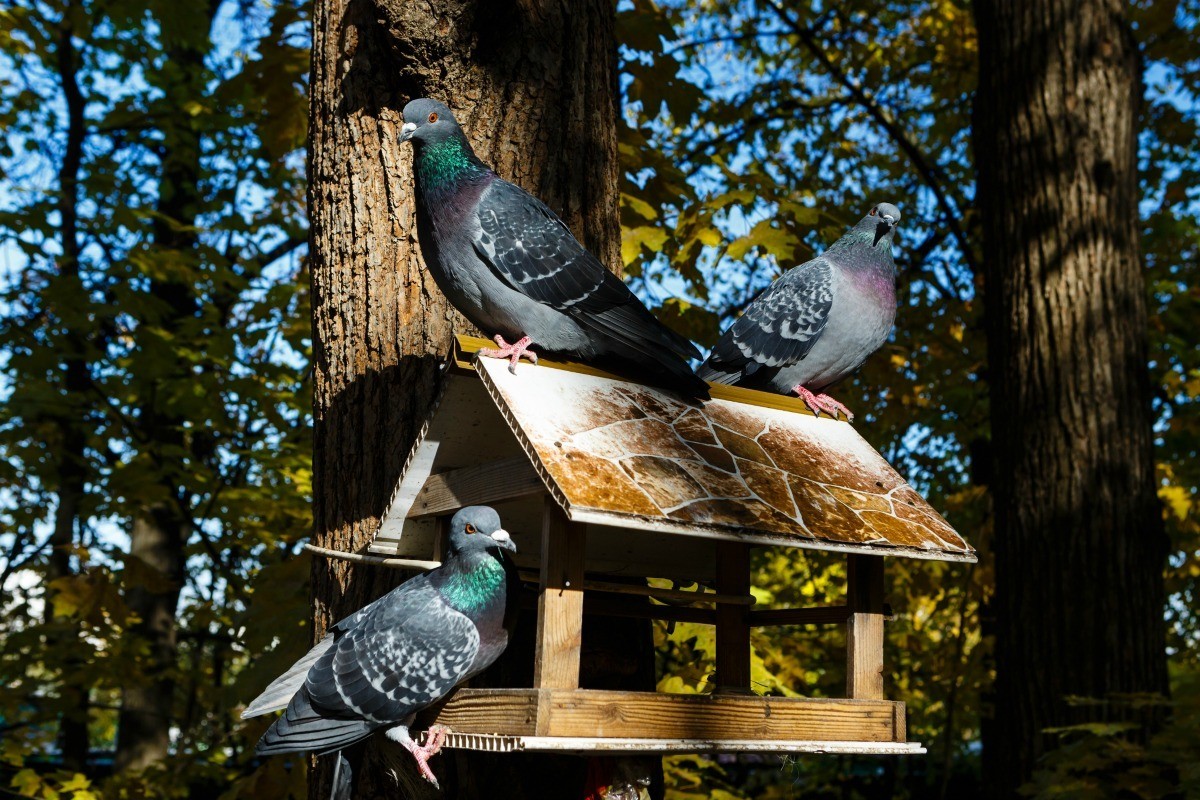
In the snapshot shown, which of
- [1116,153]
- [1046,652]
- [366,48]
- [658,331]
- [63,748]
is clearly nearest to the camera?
[658,331]

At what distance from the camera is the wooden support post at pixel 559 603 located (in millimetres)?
1986

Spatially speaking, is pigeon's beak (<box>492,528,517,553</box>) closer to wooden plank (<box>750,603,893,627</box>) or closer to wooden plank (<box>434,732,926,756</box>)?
wooden plank (<box>434,732,926,756</box>)

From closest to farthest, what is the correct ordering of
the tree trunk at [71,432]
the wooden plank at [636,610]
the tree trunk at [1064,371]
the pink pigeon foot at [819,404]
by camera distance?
the wooden plank at [636,610], the pink pigeon foot at [819,404], the tree trunk at [1064,371], the tree trunk at [71,432]

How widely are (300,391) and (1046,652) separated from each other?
4.22 meters

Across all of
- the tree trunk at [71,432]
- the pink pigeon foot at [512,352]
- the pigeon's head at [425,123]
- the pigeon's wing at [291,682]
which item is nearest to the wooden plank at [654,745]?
the pigeon's wing at [291,682]

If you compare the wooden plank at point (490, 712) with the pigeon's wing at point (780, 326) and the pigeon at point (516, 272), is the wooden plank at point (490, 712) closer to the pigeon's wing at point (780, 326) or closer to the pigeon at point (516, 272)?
the pigeon at point (516, 272)

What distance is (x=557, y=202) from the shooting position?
10.2 ft

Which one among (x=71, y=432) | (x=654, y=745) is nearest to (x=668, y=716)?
(x=654, y=745)

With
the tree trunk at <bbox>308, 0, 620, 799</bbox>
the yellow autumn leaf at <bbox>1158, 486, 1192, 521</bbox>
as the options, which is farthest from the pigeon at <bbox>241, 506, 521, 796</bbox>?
the yellow autumn leaf at <bbox>1158, 486, 1192, 521</bbox>

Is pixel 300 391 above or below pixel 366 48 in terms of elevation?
below

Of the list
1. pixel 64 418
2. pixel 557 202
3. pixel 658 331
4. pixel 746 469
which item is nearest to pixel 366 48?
pixel 557 202

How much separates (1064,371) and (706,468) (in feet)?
11.9

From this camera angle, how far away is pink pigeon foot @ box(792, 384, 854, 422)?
2.80m

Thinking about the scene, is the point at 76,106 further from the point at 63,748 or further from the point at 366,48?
the point at 366,48
